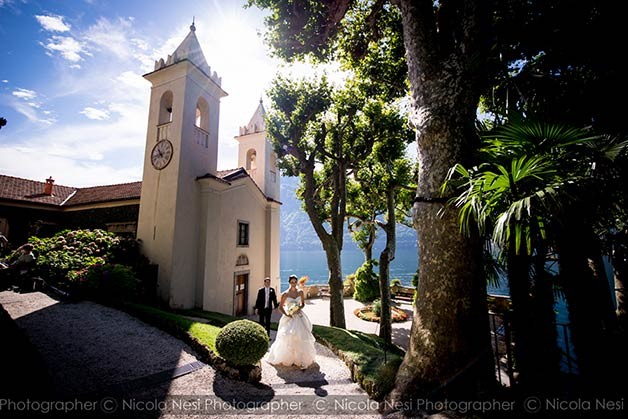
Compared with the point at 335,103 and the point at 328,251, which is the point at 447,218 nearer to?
the point at 328,251

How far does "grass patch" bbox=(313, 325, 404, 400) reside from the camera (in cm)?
449

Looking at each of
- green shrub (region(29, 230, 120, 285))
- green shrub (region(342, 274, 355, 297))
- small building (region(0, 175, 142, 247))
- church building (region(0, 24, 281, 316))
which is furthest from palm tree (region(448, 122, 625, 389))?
green shrub (region(342, 274, 355, 297))

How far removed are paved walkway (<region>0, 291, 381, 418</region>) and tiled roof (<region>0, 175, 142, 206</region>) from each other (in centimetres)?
952

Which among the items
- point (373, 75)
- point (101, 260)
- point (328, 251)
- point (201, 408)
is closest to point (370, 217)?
point (328, 251)

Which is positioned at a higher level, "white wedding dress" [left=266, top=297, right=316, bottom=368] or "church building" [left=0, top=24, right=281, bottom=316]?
"church building" [left=0, top=24, right=281, bottom=316]

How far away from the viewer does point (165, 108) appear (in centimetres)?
1408

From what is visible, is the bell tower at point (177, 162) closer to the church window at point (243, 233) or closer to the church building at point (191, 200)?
the church building at point (191, 200)

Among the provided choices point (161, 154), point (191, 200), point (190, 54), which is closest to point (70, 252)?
point (191, 200)

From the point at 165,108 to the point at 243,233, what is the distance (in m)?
7.99

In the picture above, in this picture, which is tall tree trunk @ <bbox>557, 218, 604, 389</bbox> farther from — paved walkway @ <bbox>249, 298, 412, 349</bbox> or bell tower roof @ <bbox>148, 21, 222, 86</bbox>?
bell tower roof @ <bbox>148, 21, 222, 86</bbox>

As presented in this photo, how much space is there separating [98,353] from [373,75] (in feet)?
37.1

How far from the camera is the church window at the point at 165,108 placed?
45.1 feet

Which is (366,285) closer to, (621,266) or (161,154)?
(621,266)

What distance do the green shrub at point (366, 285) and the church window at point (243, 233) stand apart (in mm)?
9579
